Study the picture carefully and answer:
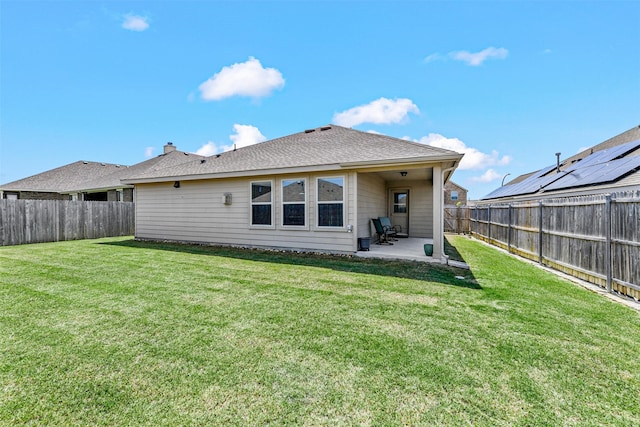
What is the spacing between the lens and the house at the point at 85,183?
52.5 ft

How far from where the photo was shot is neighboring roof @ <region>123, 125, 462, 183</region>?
687 centimetres

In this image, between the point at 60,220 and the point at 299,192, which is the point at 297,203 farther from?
the point at 60,220

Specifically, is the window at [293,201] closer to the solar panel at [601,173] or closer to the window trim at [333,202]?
the window trim at [333,202]

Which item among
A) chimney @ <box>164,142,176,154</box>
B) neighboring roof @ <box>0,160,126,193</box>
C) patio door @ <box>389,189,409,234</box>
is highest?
chimney @ <box>164,142,176,154</box>

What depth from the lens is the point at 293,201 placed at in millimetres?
8172

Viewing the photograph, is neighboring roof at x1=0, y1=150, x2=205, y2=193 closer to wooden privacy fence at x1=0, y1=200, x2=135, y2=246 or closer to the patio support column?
wooden privacy fence at x1=0, y1=200, x2=135, y2=246

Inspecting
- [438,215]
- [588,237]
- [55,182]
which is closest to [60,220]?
[55,182]

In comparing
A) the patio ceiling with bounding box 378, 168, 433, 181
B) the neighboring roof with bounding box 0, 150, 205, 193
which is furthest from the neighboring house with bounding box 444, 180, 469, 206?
the neighboring roof with bounding box 0, 150, 205, 193

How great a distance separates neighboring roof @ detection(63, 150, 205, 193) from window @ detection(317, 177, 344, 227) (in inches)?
423

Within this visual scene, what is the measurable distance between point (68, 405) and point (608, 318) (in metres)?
5.57

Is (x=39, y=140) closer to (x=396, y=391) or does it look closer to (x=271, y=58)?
(x=271, y=58)

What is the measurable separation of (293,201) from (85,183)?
17.7 m

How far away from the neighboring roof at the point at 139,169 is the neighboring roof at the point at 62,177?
1.51m

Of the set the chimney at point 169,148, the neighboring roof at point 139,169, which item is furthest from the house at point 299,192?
the chimney at point 169,148
